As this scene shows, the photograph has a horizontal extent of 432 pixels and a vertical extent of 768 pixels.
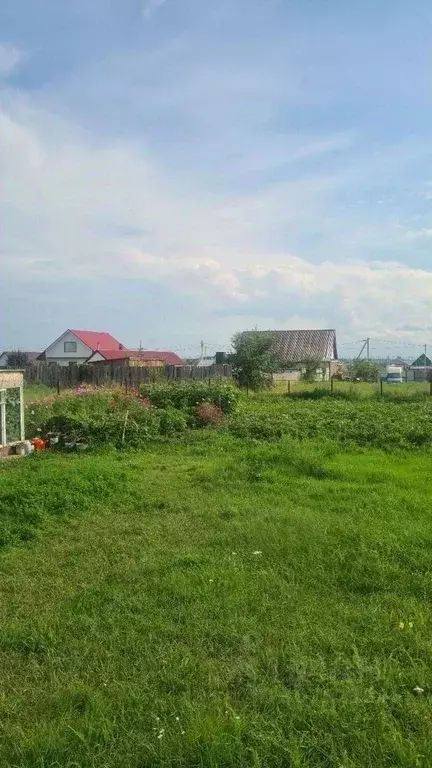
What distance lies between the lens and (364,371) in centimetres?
3759

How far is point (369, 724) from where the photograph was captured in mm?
2834

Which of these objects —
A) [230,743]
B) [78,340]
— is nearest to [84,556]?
[230,743]

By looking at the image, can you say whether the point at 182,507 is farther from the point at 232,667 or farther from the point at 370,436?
the point at 370,436

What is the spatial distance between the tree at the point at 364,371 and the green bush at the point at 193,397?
2201cm

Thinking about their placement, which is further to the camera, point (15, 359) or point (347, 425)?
point (15, 359)

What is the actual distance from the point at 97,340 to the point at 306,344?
17.1 metres

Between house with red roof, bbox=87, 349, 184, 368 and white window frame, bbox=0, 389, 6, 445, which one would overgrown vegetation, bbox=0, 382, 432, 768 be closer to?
white window frame, bbox=0, 389, 6, 445

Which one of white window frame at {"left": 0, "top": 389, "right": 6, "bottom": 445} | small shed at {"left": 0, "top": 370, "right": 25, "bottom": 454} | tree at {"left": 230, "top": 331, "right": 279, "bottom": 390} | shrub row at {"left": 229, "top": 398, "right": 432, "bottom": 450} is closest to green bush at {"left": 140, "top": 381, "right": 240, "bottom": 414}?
shrub row at {"left": 229, "top": 398, "right": 432, "bottom": 450}

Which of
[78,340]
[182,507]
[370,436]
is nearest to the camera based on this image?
[182,507]

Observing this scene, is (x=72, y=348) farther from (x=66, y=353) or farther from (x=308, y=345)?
(x=308, y=345)

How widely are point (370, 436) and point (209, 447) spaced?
326 centimetres

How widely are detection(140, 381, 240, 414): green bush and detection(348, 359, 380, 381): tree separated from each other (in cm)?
2201

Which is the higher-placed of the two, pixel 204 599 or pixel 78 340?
pixel 78 340

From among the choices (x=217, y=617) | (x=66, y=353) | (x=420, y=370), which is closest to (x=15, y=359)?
(x=66, y=353)
